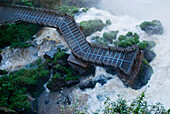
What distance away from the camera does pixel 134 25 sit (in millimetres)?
27656

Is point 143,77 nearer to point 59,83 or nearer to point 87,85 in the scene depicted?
point 87,85

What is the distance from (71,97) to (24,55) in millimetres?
9950

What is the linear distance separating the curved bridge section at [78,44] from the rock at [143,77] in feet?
5.63

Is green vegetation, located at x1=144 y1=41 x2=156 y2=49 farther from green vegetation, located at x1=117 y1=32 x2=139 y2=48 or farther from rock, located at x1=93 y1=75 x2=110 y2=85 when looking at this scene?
rock, located at x1=93 y1=75 x2=110 y2=85

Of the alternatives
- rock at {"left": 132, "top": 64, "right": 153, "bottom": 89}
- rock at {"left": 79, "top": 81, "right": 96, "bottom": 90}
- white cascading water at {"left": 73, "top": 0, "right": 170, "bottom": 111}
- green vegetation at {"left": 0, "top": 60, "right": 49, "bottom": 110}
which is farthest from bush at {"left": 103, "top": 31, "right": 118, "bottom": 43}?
green vegetation at {"left": 0, "top": 60, "right": 49, "bottom": 110}

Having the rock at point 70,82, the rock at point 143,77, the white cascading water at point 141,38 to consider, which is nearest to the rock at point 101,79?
the white cascading water at point 141,38

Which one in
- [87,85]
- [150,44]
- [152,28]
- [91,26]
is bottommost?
[87,85]

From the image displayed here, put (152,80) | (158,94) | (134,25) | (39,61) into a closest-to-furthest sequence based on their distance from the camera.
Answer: (158,94)
(152,80)
(39,61)
(134,25)

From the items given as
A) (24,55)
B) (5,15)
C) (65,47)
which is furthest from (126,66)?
(5,15)

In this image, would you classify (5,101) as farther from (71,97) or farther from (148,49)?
(148,49)

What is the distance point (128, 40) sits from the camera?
22344 mm

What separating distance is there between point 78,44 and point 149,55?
29.8 ft

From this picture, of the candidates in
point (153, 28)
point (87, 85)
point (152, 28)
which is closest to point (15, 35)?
point (87, 85)

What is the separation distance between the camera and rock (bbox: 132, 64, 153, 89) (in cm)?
1773
